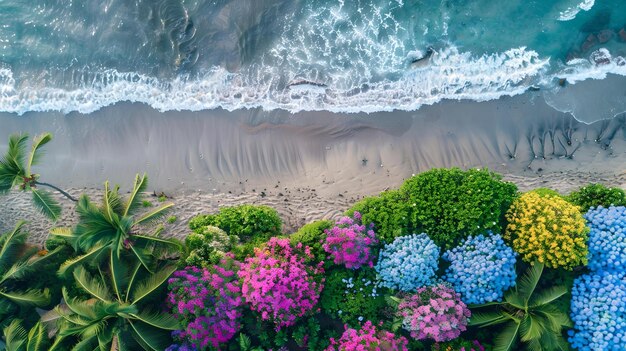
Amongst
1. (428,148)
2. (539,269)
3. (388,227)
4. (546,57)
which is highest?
(546,57)

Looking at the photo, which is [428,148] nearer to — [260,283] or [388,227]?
[388,227]

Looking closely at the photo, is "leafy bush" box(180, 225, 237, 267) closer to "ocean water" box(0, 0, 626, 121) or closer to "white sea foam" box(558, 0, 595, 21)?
"ocean water" box(0, 0, 626, 121)

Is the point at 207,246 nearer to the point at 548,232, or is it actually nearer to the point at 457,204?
the point at 457,204

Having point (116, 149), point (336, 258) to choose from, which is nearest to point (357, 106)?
point (336, 258)

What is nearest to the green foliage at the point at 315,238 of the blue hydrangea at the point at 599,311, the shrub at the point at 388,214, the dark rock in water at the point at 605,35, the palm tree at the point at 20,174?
the shrub at the point at 388,214

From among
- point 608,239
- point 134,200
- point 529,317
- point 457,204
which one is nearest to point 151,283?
point 134,200
